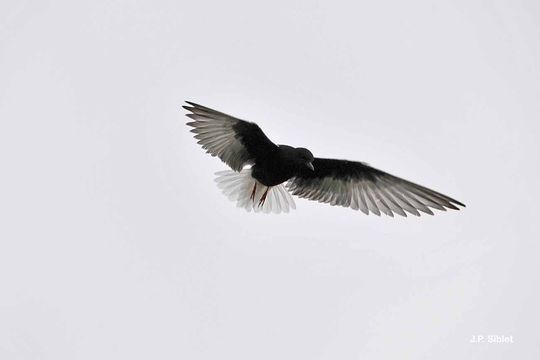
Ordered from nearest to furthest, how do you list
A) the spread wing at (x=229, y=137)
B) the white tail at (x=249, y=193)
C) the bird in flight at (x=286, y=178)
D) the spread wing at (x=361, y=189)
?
the spread wing at (x=229, y=137)
the bird in flight at (x=286, y=178)
the spread wing at (x=361, y=189)
the white tail at (x=249, y=193)

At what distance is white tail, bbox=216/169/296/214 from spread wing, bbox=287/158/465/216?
0.24 meters

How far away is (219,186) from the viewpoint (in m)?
11.7

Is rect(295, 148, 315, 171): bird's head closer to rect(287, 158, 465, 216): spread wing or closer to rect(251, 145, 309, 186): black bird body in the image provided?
Answer: rect(251, 145, 309, 186): black bird body

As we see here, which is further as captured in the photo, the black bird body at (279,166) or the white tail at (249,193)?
the white tail at (249,193)

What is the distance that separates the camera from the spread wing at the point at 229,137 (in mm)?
10461

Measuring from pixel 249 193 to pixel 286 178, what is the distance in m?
0.90

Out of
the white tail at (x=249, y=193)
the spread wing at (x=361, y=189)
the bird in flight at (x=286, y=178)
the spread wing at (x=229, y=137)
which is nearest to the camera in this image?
the spread wing at (x=229, y=137)

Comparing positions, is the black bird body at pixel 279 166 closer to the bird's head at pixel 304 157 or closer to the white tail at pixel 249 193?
the bird's head at pixel 304 157

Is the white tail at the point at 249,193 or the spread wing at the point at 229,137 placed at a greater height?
the spread wing at the point at 229,137

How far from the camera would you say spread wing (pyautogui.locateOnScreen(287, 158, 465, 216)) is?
10781 mm

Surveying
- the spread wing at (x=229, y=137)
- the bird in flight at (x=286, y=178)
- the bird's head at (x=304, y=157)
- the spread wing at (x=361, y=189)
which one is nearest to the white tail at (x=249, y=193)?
the bird in flight at (x=286, y=178)

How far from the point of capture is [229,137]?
10781mm

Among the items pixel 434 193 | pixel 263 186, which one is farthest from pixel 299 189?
pixel 434 193

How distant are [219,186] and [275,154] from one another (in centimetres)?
130
